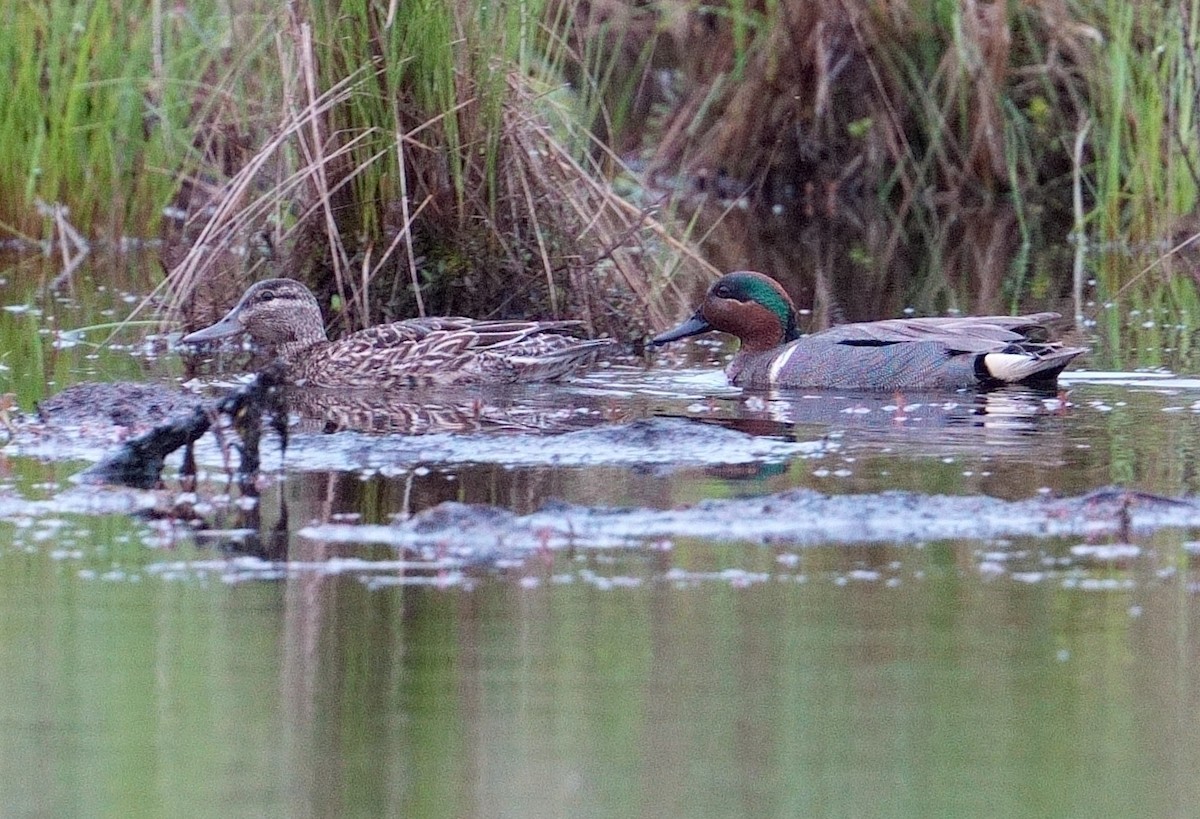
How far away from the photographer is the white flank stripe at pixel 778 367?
9.77 m

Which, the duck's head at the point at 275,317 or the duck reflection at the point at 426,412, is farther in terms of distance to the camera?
the duck's head at the point at 275,317

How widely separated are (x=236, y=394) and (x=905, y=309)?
6325 mm

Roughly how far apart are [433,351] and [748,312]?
5.10 feet

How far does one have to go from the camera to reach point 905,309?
12.6 metres

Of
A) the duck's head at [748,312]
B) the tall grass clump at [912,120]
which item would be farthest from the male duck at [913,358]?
the tall grass clump at [912,120]

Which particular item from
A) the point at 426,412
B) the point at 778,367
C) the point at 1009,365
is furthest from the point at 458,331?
the point at 1009,365

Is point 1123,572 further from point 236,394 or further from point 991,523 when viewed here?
point 236,394

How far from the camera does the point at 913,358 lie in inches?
373

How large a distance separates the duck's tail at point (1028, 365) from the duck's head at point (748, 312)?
1.17 metres

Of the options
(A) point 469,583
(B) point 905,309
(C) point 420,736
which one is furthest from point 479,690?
(B) point 905,309

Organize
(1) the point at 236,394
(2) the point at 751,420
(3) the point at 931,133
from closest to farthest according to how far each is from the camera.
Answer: (1) the point at 236,394 → (2) the point at 751,420 → (3) the point at 931,133

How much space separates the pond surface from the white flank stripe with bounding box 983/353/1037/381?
4.88 feet

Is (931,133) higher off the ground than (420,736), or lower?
higher

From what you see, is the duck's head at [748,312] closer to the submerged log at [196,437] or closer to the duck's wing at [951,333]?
the duck's wing at [951,333]
